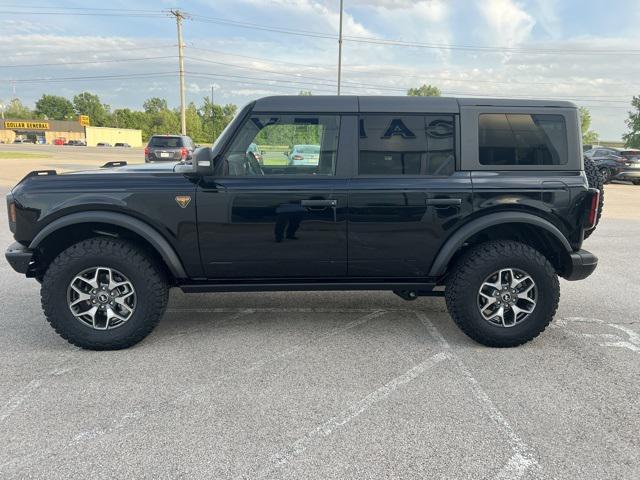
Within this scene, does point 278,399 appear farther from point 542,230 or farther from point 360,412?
point 542,230

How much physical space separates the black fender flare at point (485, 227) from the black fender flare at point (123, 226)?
81.3 inches

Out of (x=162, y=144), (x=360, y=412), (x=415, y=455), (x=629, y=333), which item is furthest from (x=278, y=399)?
(x=162, y=144)

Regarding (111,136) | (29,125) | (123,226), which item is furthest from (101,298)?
(29,125)

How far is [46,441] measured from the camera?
2.54 m

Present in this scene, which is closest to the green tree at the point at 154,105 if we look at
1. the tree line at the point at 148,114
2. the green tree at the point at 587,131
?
the tree line at the point at 148,114

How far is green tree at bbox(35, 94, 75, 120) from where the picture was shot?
13362 cm

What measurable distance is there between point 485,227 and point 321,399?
180 centimetres

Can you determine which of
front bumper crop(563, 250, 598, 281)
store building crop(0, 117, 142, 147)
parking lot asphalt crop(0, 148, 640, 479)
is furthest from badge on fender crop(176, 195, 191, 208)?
store building crop(0, 117, 142, 147)

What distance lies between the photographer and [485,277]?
12.1 feet

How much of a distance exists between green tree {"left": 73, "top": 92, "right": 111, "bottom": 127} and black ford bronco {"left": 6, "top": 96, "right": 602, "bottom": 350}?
448 feet

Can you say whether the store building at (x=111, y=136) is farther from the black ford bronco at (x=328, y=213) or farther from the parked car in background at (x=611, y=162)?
the black ford bronco at (x=328, y=213)

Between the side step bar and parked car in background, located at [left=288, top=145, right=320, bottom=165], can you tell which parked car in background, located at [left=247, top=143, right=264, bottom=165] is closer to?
parked car in background, located at [left=288, top=145, right=320, bottom=165]

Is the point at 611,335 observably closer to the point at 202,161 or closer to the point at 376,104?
the point at 376,104

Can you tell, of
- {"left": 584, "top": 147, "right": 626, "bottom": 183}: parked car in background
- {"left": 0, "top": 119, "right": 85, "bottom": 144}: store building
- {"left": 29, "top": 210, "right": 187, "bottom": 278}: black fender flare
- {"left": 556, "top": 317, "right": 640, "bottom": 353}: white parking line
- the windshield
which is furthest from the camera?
{"left": 0, "top": 119, "right": 85, "bottom": 144}: store building
